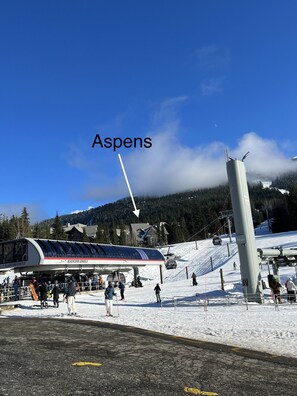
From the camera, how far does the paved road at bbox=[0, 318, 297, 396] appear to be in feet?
23.5

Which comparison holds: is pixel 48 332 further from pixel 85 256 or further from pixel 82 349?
pixel 85 256

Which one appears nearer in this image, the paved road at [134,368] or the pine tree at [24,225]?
the paved road at [134,368]

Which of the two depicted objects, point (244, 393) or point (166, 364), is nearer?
point (244, 393)

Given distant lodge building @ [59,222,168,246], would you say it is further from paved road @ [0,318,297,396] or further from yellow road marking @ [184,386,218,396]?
yellow road marking @ [184,386,218,396]

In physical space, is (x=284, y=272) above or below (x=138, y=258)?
below

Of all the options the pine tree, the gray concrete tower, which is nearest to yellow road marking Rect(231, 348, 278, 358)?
the gray concrete tower

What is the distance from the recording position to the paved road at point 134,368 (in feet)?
23.5

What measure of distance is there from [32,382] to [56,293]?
1943cm

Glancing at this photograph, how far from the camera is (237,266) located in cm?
5731

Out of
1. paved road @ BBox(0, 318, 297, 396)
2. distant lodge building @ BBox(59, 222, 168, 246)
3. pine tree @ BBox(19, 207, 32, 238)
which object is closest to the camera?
paved road @ BBox(0, 318, 297, 396)

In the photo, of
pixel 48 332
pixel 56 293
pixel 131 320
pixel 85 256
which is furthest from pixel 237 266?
pixel 48 332

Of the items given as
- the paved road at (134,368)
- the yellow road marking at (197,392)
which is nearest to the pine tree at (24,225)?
the paved road at (134,368)

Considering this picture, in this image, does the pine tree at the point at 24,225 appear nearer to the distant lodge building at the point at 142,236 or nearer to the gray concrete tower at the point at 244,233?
the distant lodge building at the point at 142,236

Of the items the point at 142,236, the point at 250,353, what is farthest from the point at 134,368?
the point at 142,236
